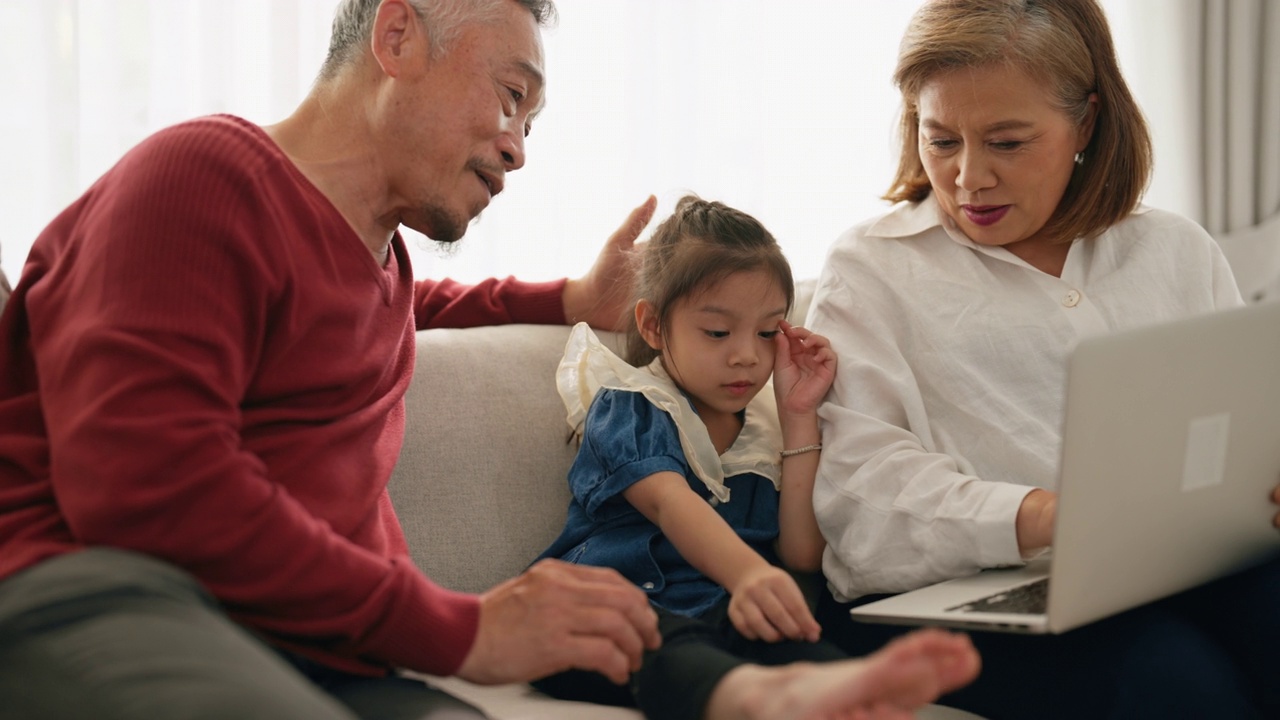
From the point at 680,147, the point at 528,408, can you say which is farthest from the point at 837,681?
the point at 680,147

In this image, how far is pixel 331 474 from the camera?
1.26m

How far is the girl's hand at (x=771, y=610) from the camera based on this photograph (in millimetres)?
1336

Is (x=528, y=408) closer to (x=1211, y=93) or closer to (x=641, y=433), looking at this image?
(x=641, y=433)

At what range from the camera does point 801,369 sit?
1653 mm

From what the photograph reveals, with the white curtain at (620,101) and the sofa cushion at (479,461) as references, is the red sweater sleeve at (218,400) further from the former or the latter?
the white curtain at (620,101)

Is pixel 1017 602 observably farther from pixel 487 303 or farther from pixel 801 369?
pixel 487 303

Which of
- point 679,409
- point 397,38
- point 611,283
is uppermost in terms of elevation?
point 397,38

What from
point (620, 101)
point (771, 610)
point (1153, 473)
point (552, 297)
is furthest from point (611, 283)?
point (1153, 473)

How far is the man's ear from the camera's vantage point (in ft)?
4.45

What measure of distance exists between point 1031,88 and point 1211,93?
1823 millimetres

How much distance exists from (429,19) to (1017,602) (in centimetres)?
91

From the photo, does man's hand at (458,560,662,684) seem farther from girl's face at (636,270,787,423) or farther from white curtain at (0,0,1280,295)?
white curtain at (0,0,1280,295)

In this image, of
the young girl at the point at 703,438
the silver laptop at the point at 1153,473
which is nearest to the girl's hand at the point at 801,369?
the young girl at the point at 703,438

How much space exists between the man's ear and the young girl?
51 centimetres
